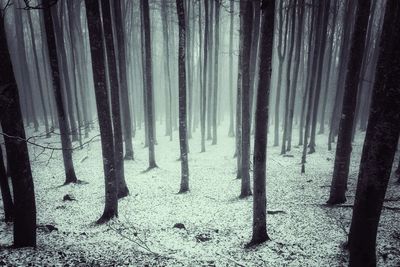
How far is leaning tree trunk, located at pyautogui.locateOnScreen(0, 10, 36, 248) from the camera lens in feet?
15.0

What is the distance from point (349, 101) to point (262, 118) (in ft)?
12.7

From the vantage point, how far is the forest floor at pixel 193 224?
17.5 ft

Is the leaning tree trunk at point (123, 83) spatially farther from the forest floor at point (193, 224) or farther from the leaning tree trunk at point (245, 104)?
the leaning tree trunk at point (245, 104)

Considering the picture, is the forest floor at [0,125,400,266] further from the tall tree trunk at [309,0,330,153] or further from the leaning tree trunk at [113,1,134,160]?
the tall tree trunk at [309,0,330,153]

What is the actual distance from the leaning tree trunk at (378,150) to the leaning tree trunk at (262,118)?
1.95 m

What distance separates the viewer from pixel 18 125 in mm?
4801

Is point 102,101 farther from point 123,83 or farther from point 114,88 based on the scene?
point 123,83

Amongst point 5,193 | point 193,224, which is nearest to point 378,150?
point 193,224

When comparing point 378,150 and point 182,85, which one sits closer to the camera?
point 378,150

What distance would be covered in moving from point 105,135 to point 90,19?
325cm

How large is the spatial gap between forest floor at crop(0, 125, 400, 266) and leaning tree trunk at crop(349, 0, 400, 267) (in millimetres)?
1344

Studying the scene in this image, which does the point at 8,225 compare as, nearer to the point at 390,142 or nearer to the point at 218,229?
the point at 218,229

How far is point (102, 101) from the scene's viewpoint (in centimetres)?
675

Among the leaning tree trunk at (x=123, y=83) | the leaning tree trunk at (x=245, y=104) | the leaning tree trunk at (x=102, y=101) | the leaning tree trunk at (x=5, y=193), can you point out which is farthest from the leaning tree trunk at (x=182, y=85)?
the leaning tree trunk at (x=123, y=83)
